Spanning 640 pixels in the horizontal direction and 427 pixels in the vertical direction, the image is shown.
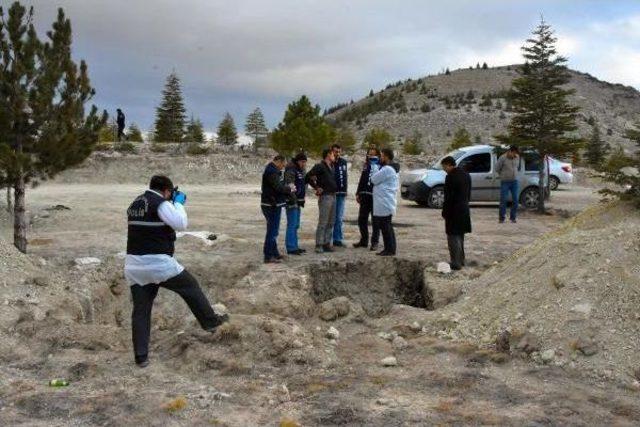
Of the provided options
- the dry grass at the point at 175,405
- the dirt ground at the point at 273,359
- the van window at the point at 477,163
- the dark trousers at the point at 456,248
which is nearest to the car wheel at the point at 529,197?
the van window at the point at 477,163

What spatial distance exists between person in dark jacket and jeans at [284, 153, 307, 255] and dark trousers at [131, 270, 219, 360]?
361 cm

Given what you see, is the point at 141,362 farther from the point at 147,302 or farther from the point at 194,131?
the point at 194,131

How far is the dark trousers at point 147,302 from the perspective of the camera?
576 centimetres

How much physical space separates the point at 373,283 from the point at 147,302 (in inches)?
174

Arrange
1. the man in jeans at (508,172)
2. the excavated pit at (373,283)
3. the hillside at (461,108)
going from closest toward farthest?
the excavated pit at (373,283) → the man in jeans at (508,172) → the hillside at (461,108)

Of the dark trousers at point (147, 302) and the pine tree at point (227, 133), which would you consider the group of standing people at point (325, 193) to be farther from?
the pine tree at point (227, 133)

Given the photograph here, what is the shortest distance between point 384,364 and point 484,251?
17.8ft

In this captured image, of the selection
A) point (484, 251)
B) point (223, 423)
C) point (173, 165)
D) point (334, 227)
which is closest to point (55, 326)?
point (223, 423)

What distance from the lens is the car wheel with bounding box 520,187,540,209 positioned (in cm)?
1752

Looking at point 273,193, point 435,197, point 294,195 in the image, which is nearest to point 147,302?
point 273,193

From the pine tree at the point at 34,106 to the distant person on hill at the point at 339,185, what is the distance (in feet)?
15.1

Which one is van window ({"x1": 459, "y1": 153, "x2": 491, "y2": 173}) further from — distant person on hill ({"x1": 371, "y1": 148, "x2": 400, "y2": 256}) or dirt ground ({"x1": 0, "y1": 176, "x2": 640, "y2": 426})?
distant person on hill ({"x1": 371, "y1": 148, "x2": 400, "y2": 256})

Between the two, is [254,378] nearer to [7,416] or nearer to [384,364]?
[384,364]

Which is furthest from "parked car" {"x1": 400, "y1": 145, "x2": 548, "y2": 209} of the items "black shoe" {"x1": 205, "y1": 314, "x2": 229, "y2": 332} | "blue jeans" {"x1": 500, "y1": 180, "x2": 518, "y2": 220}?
"black shoe" {"x1": 205, "y1": 314, "x2": 229, "y2": 332}
